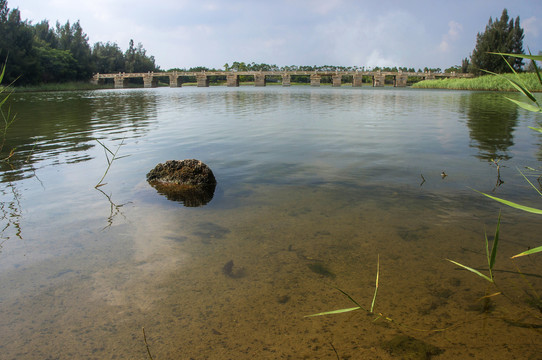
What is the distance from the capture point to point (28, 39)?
68438 mm

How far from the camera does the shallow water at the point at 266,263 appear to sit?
94.3 inches

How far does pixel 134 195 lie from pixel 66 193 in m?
1.22

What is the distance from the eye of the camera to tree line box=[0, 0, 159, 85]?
63094 mm

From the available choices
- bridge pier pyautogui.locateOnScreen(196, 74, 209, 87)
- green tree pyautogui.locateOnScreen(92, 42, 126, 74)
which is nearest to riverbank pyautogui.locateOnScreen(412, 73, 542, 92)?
bridge pier pyautogui.locateOnScreen(196, 74, 209, 87)

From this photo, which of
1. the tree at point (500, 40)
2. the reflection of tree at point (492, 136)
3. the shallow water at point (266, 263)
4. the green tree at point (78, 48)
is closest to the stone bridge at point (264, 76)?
the green tree at point (78, 48)

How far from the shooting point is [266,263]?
3.38m

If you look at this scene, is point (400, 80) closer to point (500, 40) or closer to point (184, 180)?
point (500, 40)

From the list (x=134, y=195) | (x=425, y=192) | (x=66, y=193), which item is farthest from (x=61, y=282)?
(x=425, y=192)

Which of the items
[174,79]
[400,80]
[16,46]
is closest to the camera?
[16,46]

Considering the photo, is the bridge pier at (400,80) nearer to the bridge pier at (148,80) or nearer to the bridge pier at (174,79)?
the bridge pier at (174,79)

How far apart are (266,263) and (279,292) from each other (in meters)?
0.49

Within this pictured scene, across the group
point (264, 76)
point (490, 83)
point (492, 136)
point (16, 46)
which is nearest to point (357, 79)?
point (264, 76)

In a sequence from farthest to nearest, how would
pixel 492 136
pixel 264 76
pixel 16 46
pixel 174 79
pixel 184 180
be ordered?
pixel 264 76 → pixel 174 79 → pixel 16 46 → pixel 492 136 → pixel 184 180

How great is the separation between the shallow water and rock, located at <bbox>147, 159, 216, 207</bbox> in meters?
0.31
